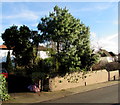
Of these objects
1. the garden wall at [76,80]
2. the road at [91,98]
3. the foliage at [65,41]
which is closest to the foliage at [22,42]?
the foliage at [65,41]

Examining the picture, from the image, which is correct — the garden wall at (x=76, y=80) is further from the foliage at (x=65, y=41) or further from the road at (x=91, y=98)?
the road at (x=91, y=98)

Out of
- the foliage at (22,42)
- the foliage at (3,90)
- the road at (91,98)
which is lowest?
the road at (91,98)

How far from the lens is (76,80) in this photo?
617 inches

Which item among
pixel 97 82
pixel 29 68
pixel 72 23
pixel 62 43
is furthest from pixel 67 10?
pixel 97 82

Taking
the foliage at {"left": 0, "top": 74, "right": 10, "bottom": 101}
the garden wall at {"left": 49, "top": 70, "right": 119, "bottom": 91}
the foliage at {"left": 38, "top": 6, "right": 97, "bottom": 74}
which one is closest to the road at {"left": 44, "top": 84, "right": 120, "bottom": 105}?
the garden wall at {"left": 49, "top": 70, "right": 119, "bottom": 91}

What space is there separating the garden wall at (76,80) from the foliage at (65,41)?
0.66 meters

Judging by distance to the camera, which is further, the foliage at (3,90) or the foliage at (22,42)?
the foliage at (22,42)

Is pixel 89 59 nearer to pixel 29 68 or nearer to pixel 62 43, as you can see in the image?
pixel 62 43

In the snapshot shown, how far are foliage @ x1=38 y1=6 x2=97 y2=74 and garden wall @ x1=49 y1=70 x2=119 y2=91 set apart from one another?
25.9 inches

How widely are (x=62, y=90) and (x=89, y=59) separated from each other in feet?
14.1

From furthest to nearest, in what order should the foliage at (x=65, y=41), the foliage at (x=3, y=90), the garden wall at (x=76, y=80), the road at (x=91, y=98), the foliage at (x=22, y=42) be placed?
the foliage at (x=22, y=42) < the foliage at (x=65, y=41) < the garden wall at (x=76, y=80) < the road at (x=91, y=98) < the foliage at (x=3, y=90)

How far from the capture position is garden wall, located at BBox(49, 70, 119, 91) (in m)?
13.8

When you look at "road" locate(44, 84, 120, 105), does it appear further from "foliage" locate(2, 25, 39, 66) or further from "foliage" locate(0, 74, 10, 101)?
"foliage" locate(2, 25, 39, 66)

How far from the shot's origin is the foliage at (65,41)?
14648 millimetres
